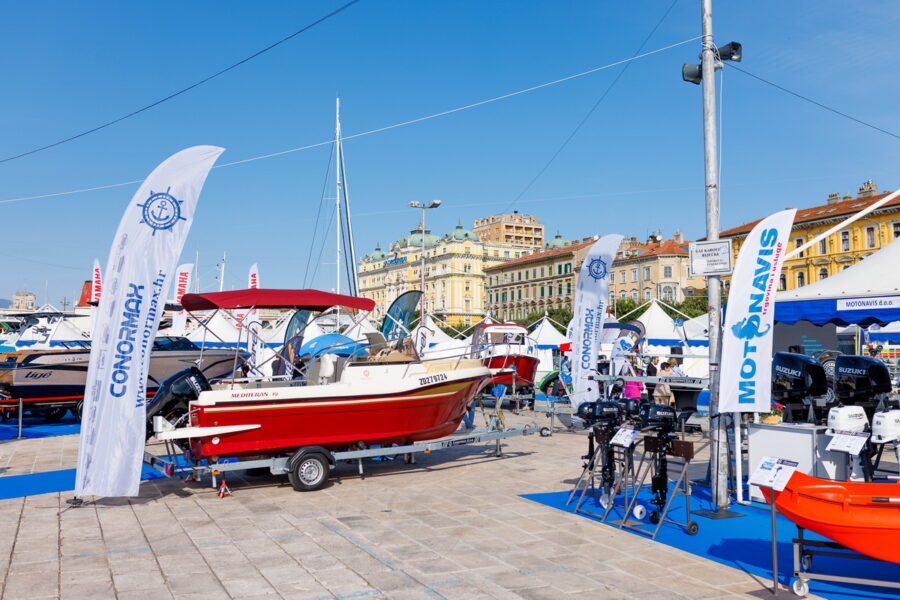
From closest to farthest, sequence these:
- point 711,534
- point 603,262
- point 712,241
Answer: point 711,534, point 712,241, point 603,262

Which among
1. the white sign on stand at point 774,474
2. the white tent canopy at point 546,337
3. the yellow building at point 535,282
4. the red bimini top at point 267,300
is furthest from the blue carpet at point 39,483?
the yellow building at point 535,282

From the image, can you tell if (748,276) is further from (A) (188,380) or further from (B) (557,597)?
(A) (188,380)

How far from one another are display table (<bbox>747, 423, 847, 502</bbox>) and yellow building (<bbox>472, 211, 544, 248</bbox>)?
145m

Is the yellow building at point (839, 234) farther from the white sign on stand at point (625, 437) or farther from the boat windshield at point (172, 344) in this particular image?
the white sign on stand at point (625, 437)

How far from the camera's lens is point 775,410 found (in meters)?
16.5

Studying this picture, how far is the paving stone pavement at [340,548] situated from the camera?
6.02 metres

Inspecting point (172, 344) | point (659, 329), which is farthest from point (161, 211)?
point (659, 329)

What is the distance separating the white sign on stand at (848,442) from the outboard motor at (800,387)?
2311 millimetres

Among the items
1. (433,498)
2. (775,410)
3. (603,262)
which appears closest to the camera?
(433,498)

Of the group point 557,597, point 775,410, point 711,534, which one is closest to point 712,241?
point 711,534

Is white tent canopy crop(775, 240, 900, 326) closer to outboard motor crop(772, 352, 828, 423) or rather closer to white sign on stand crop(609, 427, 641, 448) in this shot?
outboard motor crop(772, 352, 828, 423)

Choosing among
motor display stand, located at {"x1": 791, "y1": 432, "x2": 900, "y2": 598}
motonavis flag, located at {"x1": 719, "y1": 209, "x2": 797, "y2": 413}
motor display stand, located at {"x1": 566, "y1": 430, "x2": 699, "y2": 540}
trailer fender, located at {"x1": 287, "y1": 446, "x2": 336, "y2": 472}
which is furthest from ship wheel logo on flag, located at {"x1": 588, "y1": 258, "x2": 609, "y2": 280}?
motor display stand, located at {"x1": 791, "y1": 432, "x2": 900, "y2": 598}

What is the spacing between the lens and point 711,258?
846 cm

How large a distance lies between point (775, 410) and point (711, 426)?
8.67 metres
